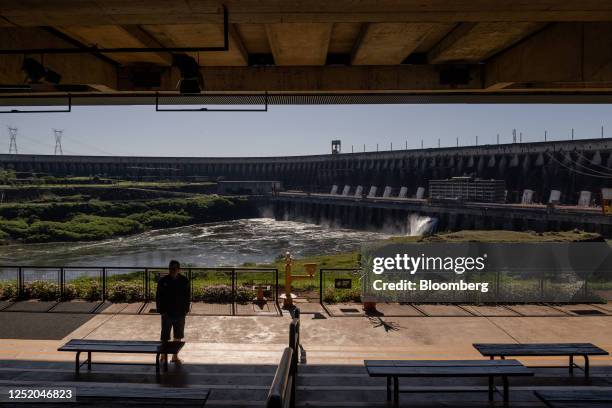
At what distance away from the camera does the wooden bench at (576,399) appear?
4.95m

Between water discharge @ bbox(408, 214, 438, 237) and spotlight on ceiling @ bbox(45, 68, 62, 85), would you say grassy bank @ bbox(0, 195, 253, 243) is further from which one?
spotlight on ceiling @ bbox(45, 68, 62, 85)

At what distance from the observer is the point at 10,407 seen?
17.3 ft

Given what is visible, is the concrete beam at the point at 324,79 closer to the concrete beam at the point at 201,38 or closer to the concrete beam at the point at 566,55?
the concrete beam at the point at 201,38

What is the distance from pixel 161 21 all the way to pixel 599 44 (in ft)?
18.8

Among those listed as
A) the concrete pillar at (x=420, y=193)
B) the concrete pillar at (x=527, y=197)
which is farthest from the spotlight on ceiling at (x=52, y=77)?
the concrete pillar at (x=420, y=193)

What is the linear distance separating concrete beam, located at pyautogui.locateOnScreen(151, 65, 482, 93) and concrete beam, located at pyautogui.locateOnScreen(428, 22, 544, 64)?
50cm

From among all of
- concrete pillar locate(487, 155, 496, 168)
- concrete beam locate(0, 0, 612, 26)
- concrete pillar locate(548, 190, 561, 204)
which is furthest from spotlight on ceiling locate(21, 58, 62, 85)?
concrete pillar locate(487, 155, 496, 168)

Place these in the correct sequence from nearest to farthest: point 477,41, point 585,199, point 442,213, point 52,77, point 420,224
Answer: point 477,41 < point 52,77 < point 585,199 < point 442,213 < point 420,224

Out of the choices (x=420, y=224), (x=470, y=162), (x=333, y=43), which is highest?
(x=470, y=162)

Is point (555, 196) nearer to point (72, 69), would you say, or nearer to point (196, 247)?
point (196, 247)

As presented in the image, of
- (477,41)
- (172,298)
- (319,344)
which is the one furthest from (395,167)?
(172,298)

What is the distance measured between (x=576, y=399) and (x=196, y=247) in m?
56.0

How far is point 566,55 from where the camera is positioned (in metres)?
6.91

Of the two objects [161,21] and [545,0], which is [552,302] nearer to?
[545,0]
